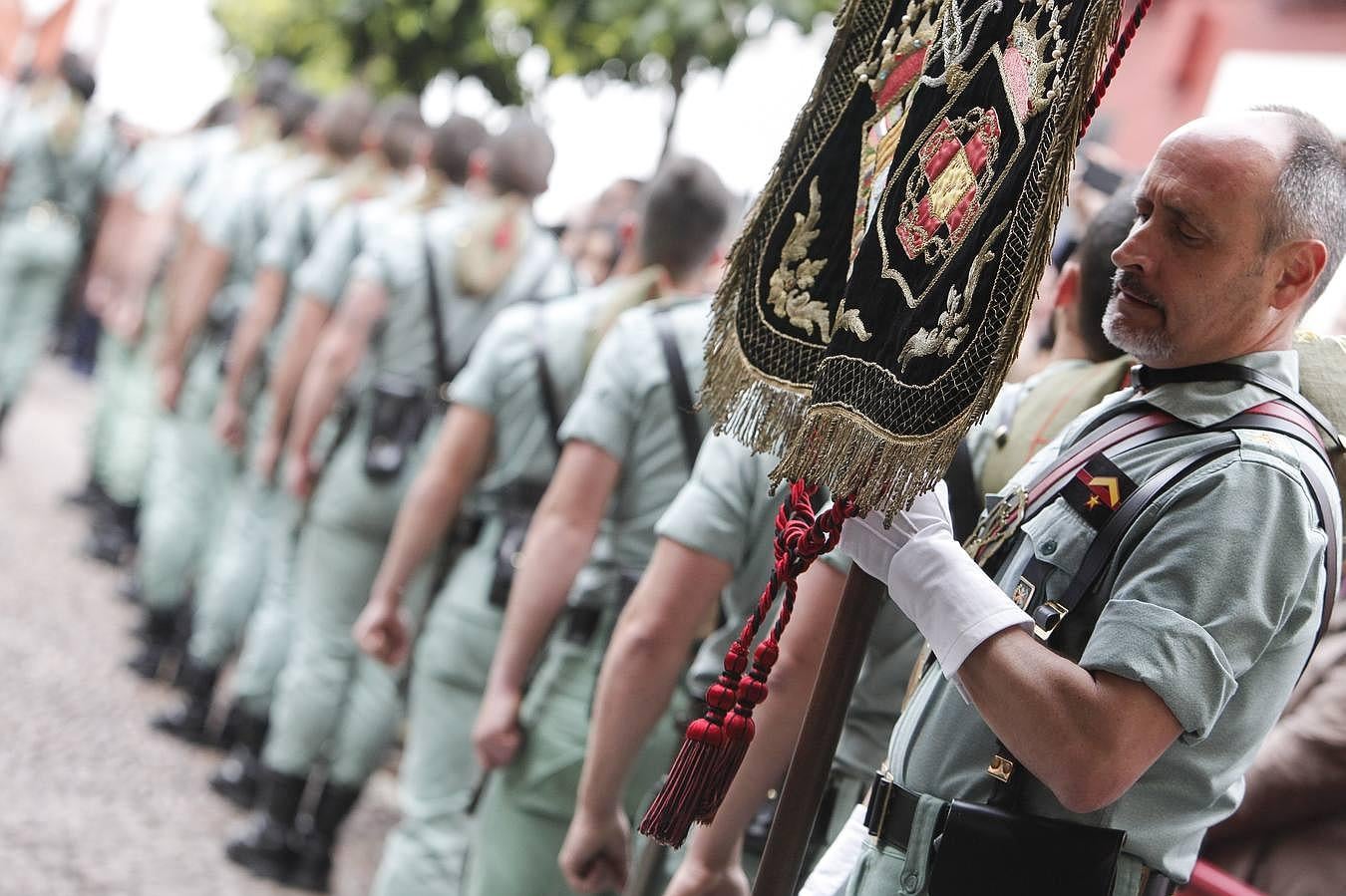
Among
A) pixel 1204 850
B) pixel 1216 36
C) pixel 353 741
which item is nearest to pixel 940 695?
pixel 1204 850

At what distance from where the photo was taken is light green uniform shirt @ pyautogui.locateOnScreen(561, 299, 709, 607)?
3.34 metres

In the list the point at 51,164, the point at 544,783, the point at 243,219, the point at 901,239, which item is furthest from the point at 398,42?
the point at 901,239

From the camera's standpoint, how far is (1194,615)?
177 cm

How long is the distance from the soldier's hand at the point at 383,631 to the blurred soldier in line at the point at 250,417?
5.41 ft

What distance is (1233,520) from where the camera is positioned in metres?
1.80

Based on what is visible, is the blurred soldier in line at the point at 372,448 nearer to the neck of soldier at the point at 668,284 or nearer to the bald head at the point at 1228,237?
the neck of soldier at the point at 668,284

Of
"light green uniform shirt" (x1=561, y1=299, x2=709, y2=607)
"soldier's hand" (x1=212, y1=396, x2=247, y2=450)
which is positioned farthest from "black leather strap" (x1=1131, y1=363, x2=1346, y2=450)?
"soldier's hand" (x1=212, y1=396, x2=247, y2=450)

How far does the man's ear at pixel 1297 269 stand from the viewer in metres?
1.94

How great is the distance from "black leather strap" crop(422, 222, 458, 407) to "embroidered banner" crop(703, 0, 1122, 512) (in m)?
2.87

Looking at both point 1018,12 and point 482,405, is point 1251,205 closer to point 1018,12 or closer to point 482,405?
point 1018,12

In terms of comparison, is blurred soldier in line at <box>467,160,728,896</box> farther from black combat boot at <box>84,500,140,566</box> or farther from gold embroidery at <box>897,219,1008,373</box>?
black combat boot at <box>84,500,140,566</box>

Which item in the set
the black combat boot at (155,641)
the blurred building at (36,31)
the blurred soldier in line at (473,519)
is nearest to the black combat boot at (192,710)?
the black combat boot at (155,641)

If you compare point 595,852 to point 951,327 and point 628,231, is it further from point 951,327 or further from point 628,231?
point 628,231

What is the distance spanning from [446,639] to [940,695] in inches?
87.8
